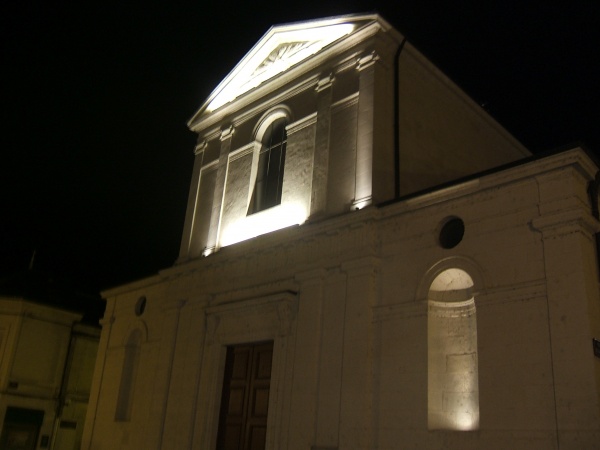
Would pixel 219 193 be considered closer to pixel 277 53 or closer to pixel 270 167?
pixel 270 167

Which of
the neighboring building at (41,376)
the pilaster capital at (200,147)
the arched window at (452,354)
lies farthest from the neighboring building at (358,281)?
the neighboring building at (41,376)

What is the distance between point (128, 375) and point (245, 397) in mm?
5242

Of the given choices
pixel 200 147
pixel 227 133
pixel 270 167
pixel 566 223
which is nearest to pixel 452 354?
pixel 566 223

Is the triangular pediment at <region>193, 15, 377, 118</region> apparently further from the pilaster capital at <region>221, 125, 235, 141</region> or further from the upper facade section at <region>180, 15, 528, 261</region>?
the pilaster capital at <region>221, 125, 235, 141</region>

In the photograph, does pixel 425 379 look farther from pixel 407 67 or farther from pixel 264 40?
pixel 264 40

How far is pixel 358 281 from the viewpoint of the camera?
1119 cm

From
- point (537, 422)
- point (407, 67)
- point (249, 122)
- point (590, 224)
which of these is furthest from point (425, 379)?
point (249, 122)

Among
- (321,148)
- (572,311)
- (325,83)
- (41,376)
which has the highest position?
(325,83)

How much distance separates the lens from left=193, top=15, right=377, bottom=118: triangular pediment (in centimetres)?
Answer: 1405

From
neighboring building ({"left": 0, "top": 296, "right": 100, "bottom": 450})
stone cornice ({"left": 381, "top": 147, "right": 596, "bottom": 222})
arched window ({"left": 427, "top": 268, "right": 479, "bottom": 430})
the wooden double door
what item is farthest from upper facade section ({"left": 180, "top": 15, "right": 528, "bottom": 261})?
neighboring building ({"left": 0, "top": 296, "right": 100, "bottom": 450})

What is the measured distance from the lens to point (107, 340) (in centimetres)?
1769

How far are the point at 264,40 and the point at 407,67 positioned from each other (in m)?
3.83

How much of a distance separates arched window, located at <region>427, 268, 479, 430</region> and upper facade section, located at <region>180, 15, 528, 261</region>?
2235mm

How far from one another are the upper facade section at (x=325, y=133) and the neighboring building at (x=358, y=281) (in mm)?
47
